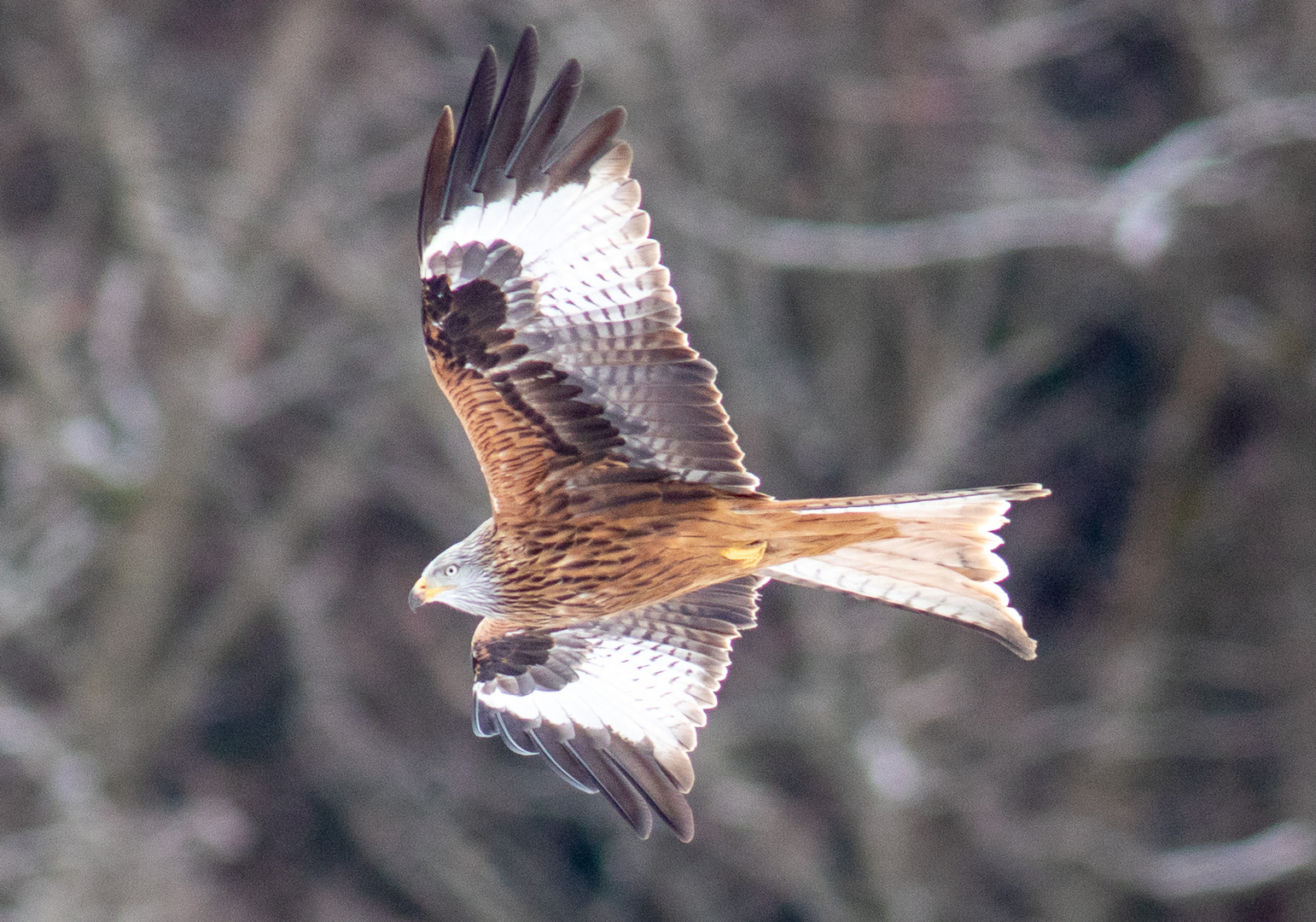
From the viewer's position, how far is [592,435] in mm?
3479

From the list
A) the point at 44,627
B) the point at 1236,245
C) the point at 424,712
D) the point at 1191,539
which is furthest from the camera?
the point at 424,712

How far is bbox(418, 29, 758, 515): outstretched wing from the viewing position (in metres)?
3.27

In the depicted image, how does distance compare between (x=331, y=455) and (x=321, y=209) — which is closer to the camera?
(x=321, y=209)

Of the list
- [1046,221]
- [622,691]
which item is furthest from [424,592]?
[1046,221]

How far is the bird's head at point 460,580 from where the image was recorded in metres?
3.55

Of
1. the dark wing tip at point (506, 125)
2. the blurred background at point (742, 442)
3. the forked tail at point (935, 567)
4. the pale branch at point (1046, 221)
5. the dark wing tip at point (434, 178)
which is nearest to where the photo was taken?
the dark wing tip at point (506, 125)

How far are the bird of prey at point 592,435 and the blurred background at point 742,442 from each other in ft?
14.3

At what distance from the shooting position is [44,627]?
10.8 meters

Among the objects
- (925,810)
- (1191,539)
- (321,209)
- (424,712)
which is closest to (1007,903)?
(925,810)

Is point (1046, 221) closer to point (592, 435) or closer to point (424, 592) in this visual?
point (592, 435)

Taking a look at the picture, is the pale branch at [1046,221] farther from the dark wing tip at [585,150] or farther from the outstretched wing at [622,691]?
the dark wing tip at [585,150]

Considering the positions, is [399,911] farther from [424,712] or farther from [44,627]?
[44,627]

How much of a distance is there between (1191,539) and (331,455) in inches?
205

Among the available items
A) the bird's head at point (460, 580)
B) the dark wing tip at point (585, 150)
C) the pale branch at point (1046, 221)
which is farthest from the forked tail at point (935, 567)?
the pale branch at point (1046, 221)
